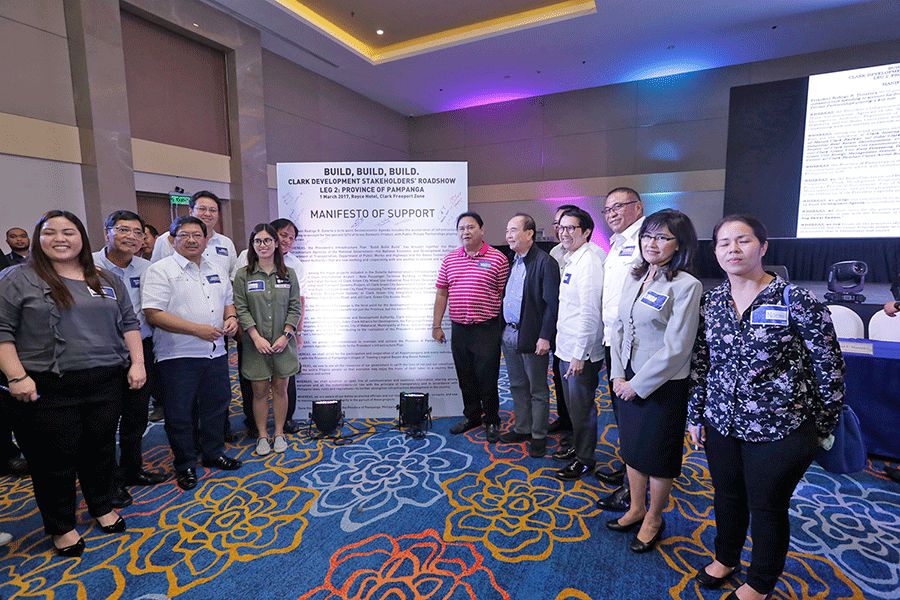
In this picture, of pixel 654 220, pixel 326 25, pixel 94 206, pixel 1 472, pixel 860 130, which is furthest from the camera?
pixel 326 25

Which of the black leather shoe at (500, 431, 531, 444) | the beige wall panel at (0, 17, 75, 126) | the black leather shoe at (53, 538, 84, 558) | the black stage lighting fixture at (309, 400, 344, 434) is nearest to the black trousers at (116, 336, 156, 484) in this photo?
the black leather shoe at (53, 538, 84, 558)

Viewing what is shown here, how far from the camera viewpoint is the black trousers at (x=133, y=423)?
2.36 metres

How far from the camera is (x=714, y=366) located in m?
1.59

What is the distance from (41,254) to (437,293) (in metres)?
2.33

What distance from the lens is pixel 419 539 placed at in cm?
205

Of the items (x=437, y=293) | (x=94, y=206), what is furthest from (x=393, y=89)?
(x=437, y=293)

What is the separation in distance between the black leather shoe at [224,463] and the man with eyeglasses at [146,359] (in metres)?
0.25

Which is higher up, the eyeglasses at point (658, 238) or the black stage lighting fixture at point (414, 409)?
the eyeglasses at point (658, 238)

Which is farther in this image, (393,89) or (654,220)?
(393,89)

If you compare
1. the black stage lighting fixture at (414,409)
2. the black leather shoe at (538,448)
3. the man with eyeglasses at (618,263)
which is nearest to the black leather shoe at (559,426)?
the black leather shoe at (538,448)

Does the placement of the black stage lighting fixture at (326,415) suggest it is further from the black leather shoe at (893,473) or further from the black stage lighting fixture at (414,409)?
the black leather shoe at (893,473)

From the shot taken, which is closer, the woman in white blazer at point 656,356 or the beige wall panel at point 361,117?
the woman in white blazer at point 656,356

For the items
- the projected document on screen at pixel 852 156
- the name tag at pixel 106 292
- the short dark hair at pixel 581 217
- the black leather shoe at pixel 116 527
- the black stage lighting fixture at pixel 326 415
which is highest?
the projected document on screen at pixel 852 156

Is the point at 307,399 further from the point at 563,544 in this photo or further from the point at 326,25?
the point at 326,25
